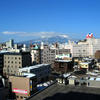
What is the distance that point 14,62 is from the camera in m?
30.5

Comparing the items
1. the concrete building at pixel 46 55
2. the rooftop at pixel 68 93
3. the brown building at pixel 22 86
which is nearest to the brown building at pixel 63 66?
the concrete building at pixel 46 55

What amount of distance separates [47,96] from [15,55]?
72.7 feet

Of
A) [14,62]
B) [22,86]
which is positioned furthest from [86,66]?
[22,86]

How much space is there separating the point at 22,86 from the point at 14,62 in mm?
15733

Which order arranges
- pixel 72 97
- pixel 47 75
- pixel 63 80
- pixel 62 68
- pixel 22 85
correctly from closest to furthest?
pixel 72 97 → pixel 63 80 → pixel 22 85 → pixel 47 75 → pixel 62 68

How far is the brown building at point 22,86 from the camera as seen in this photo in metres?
15.1

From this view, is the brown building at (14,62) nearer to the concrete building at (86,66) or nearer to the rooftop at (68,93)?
the concrete building at (86,66)

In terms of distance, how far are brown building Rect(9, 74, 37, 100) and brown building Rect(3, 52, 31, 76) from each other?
14247 millimetres

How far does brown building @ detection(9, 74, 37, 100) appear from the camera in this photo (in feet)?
49.5

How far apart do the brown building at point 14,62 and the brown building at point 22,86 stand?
1425 centimetres

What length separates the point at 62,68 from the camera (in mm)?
35375

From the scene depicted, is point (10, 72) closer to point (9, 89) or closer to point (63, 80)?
point (9, 89)

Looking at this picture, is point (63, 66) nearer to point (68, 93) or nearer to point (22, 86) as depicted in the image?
point (22, 86)

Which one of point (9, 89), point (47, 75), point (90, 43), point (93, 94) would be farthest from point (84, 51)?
point (93, 94)
